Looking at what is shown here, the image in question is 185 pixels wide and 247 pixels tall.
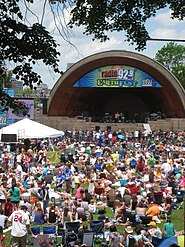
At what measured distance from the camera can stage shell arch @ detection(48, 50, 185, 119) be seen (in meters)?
49.2

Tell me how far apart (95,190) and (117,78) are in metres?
32.6

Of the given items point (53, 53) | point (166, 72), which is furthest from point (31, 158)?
point (166, 72)

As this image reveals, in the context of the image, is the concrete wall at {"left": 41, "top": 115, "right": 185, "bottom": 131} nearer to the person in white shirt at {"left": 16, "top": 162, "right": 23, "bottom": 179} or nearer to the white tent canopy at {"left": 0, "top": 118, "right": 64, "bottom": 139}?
the white tent canopy at {"left": 0, "top": 118, "right": 64, "bottom": 139}

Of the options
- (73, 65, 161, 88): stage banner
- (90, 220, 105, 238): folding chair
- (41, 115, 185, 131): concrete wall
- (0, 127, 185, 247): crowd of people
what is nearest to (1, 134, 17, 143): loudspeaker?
(0, 127, 185, 247): crowd of people

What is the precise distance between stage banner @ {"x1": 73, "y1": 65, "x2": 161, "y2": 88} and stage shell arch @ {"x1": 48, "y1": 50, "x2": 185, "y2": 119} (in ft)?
0.98

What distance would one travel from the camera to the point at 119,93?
198 feet

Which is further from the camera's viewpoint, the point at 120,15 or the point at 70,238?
the point at 70,238

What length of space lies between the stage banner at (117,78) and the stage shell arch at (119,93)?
0.30 meters

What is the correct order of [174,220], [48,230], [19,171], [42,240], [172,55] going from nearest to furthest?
[42,240] → [48,230] → [174,220] → [19,171] → [172,55]

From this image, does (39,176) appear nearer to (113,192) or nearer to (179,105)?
(113,192)

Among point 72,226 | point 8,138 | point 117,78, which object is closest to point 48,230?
point 72,226

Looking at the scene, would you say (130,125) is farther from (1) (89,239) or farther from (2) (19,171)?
(1) (89,239)

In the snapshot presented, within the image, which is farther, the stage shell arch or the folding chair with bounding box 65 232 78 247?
the stage shell arch

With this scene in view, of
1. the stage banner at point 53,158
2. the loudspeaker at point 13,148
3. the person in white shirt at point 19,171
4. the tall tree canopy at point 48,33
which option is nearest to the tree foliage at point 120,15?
the tall tree canopy at point 48,33
